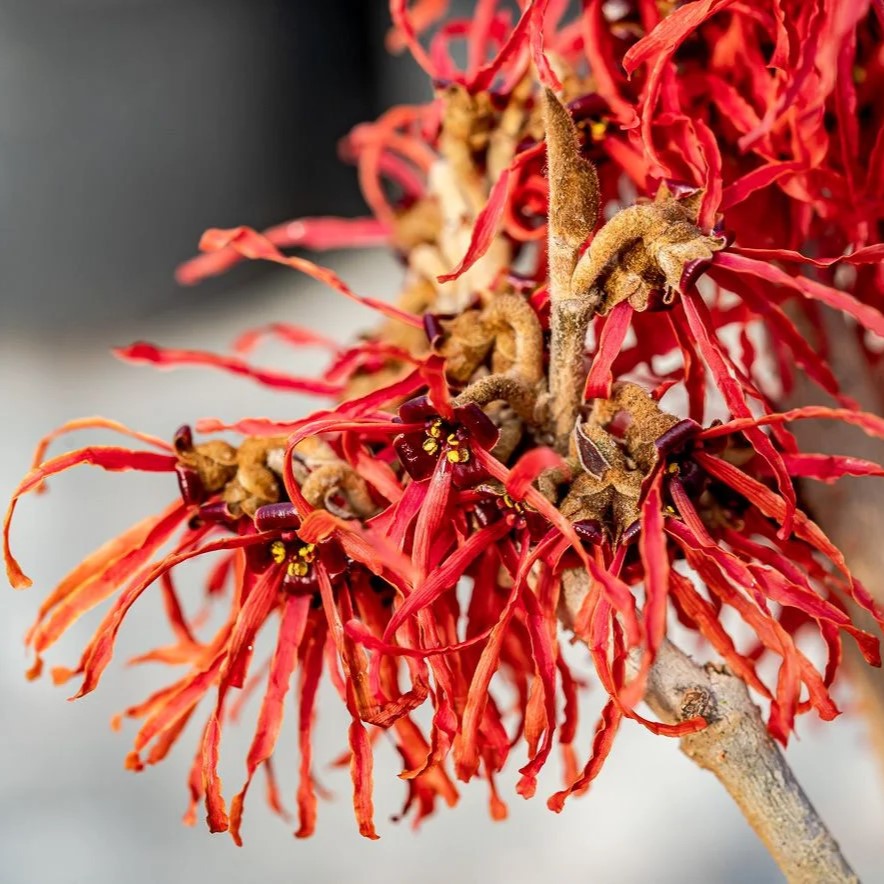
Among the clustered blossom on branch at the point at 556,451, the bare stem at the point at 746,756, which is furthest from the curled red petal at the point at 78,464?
A: the bare stem at the point at 746,756

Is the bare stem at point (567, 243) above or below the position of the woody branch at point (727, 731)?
above

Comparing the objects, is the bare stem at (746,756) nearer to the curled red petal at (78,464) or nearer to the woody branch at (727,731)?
the woody branch at (727,731)

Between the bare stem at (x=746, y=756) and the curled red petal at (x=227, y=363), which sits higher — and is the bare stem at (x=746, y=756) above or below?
below

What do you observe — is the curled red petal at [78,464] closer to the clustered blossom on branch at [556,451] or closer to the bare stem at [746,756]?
the clustered blossom on branch at [556,451]

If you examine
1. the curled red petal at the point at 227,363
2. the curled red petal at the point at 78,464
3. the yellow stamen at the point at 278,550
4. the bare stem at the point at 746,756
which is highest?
the curled red petal at the point at 227,363

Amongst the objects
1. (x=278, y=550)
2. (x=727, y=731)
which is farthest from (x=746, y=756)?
(x=278, y=550)

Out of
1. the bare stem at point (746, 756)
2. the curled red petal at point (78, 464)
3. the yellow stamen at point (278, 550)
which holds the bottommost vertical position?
the bare stem at point (746, 756)

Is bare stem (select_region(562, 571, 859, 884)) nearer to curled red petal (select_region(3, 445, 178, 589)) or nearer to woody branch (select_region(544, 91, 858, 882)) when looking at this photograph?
woody branch (select_region(544, 91, 858, 882))

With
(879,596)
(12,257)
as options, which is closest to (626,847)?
(879,596)
